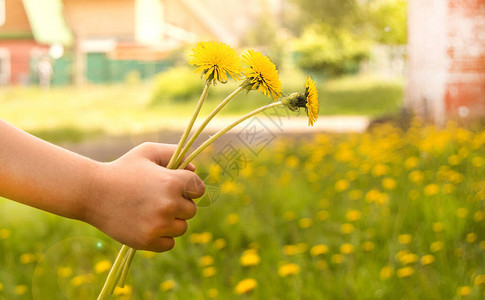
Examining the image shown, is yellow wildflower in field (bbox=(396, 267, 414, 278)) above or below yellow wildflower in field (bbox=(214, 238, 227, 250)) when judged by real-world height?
above

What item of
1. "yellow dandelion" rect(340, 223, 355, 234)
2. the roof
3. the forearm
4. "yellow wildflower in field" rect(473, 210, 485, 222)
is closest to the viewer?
the forearm

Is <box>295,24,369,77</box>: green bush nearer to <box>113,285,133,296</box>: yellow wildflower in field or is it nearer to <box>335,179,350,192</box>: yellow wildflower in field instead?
<box>335,179,350,192</box>: yellow wildflower in field

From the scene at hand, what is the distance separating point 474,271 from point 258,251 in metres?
0.58

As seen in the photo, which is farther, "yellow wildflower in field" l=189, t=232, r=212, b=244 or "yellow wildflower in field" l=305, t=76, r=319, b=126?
"yellow wildflower in field" l=189, t=232, r=212, b=244

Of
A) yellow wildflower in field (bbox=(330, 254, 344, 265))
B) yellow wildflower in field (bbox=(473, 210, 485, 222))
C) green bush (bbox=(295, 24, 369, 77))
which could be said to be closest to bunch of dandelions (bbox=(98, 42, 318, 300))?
yellow wildflower in field (bbox=(330, 254, 344, 265))

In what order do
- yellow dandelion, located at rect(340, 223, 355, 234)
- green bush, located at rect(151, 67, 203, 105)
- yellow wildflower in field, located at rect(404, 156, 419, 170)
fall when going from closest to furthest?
yellow dandelion, located at rect(340, 223, 355, 234) < yellow wildflower in field, located at rect(404, 156, 419, 170) < green bush, located at rect(151, 67, 203, 105)

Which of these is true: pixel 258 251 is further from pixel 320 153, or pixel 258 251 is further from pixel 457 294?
pixel 320 153

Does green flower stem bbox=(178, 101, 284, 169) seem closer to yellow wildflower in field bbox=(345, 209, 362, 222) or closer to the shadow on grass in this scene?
yellow wildflower in field bbox=(345, 209, 362, 222)

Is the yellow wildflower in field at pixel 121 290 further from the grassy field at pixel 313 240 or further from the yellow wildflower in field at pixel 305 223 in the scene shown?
the yellow wildflower in field at pixel 305 223

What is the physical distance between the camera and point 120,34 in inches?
739

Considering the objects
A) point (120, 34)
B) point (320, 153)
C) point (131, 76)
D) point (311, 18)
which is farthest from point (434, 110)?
point (120, 34)

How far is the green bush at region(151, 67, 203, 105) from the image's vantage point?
9.70 meters

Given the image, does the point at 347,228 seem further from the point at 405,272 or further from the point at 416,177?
the point at 416,177

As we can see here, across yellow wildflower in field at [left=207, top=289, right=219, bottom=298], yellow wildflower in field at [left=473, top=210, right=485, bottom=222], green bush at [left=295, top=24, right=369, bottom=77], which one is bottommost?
yellow wildflower in field at [left=207, top=289, right=219, bottom=298]
